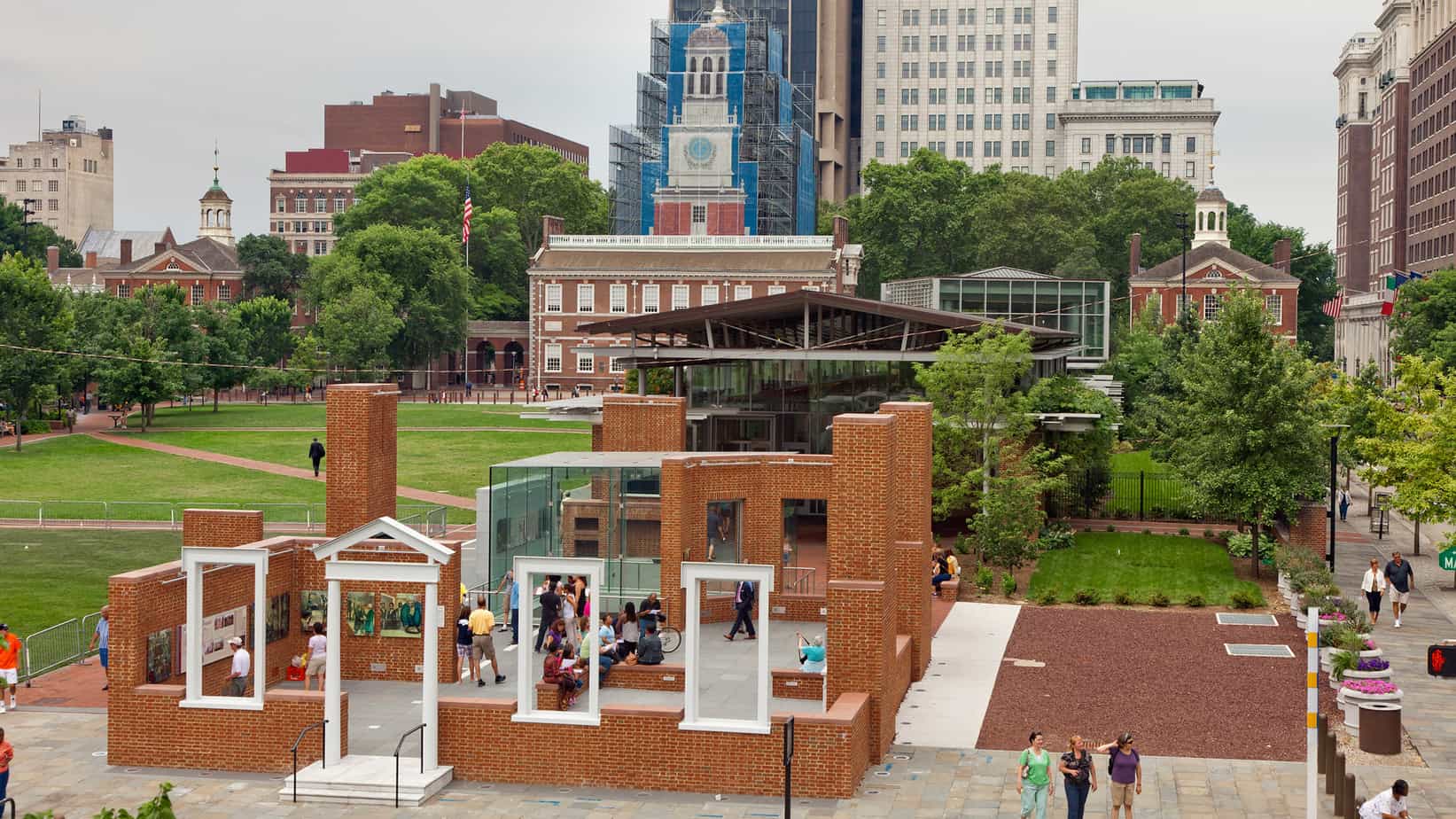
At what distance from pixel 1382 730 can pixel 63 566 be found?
33.6 metres

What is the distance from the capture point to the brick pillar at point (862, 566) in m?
22.9

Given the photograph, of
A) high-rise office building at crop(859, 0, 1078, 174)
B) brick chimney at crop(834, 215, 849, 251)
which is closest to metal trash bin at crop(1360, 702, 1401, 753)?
brick chimney at crop(834, 215, 849, 251)

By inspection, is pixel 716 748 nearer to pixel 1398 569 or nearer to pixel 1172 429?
pixel 1398 569

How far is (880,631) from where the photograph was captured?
23.0 metres

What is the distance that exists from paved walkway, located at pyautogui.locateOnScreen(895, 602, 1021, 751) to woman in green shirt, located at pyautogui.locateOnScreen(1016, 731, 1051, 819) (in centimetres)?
432

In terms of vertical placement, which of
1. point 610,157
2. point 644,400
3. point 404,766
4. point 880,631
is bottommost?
point 404,766

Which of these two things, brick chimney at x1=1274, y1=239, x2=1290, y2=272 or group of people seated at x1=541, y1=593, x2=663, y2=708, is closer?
group of people seated at x1=541, y1=593, x2=663, y2=708

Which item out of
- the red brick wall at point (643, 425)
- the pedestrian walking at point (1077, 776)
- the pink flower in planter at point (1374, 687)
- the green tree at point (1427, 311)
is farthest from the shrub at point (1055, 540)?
the green tree at point (1427, 311)

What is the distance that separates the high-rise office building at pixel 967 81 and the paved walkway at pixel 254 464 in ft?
369

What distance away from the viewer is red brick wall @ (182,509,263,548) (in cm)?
2634

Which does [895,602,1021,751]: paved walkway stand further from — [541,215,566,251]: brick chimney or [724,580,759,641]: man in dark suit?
[541,215,566,251]: brick chimney

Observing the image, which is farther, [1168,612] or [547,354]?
[547,354]

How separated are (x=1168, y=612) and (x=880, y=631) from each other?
596 inches

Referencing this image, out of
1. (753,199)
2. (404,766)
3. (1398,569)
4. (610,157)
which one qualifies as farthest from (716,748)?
(610,157)
